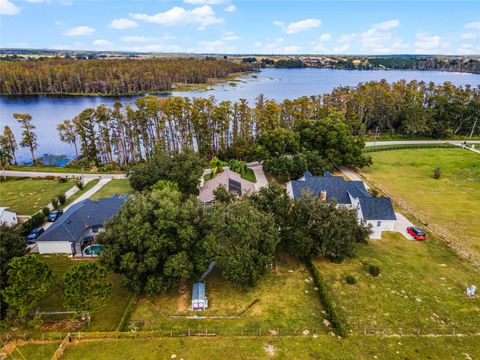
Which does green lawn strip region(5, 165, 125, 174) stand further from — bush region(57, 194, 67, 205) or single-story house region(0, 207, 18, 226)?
single-story house region(0, 207, 18, 226)

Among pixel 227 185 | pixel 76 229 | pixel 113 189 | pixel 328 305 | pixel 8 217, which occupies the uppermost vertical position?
pixel 227 185

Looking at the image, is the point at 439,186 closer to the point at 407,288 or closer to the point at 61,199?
the point at 407,288

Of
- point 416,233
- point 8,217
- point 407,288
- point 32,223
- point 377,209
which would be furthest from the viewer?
point 377,209

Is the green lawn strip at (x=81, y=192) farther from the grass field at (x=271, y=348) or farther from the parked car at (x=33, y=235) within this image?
the grass field at (x=271, y=348)

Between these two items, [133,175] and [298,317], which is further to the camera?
[133,175]

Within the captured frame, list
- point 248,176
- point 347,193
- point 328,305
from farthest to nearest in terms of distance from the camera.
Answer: point 248,176 < point 347,193 < point 328,305

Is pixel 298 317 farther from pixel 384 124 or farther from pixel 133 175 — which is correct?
pixel 384 124

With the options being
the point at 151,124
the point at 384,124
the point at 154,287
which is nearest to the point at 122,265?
the point at 154,287

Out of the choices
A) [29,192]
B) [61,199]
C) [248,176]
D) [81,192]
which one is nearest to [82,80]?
[29,192]
